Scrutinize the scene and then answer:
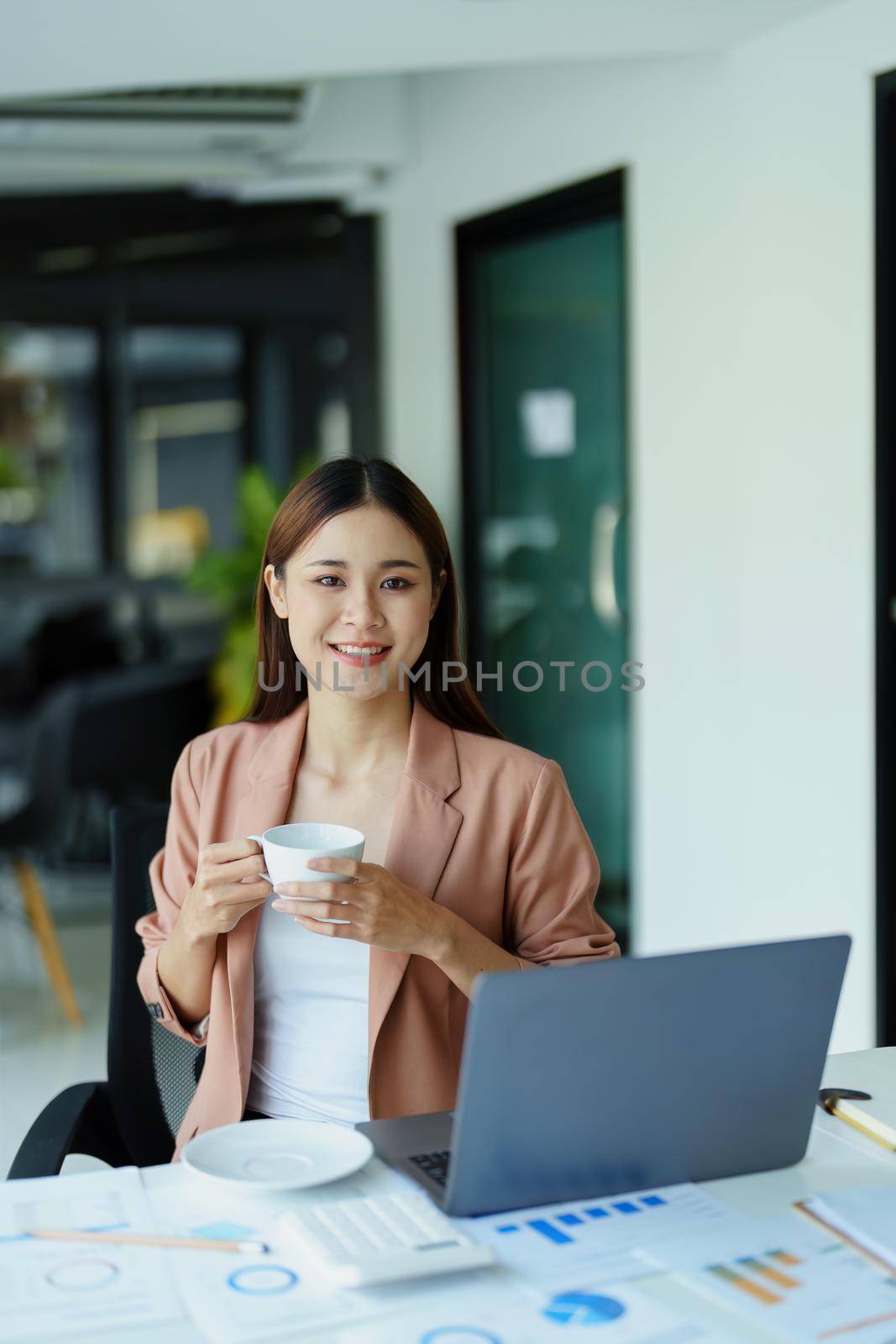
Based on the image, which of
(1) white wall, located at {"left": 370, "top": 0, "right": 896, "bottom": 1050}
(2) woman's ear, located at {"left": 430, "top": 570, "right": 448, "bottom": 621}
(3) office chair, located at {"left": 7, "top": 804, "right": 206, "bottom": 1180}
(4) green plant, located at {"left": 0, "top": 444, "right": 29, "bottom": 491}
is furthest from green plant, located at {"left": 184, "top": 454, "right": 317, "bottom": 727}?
(2) woman's ear, located at {"left": 430, "top": 570, "right": 448, "bottom": 621}

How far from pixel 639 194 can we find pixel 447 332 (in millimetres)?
1307

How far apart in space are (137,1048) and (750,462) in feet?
7.54

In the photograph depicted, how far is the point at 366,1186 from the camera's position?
134 centimetres

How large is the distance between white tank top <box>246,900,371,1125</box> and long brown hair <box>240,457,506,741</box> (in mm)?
348

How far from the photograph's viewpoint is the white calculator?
3.79 ft

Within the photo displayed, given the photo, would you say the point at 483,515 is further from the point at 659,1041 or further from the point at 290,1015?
the point at 659,1041

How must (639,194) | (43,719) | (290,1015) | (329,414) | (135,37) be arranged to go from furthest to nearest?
(329,414), (43,719), (639,194), (135,37), (290,1015)

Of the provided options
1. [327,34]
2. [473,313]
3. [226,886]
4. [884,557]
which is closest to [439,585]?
[226,886]

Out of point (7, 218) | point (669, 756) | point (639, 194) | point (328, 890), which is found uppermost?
point (7, 218)

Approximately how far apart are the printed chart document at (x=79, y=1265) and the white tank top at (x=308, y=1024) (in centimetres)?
42

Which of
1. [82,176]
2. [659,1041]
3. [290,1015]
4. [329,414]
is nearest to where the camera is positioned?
[659,1041]

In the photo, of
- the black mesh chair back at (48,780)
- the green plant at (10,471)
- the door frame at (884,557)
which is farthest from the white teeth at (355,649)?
the green plant at (10,471)

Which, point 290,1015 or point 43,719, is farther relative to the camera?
point 43,719

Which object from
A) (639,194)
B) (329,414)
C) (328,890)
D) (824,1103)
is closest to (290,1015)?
(328,890)
